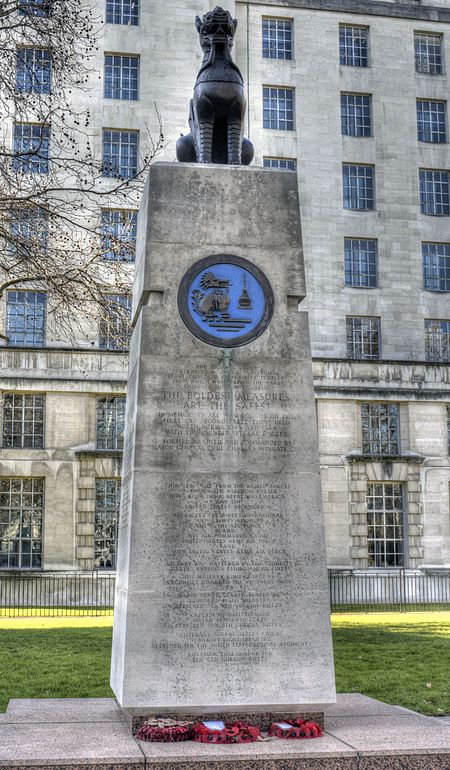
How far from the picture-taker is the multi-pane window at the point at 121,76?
133 ft

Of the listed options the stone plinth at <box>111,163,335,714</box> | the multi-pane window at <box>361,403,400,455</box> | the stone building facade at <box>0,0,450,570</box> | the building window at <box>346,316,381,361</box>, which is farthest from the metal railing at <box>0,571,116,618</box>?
the stone plinth at <box>111,163,335,714</box>

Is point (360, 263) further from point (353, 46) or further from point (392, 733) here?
point (392, 733)

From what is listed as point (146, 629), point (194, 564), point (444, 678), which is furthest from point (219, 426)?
point (444, 678)

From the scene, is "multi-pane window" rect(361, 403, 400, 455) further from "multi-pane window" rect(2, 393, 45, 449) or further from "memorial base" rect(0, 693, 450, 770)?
"memorial base" rect(0, 693, 450, 770)

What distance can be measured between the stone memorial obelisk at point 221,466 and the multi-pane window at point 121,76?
32839 millimetres

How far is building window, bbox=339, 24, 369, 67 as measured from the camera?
4362 cm

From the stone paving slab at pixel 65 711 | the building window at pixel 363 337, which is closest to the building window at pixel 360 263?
the building window at pixel 363 337

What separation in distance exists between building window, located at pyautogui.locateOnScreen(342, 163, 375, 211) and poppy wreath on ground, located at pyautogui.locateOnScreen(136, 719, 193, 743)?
1442 inches

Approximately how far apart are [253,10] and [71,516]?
23373 mm

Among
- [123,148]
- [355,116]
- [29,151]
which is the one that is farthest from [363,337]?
[29,151]

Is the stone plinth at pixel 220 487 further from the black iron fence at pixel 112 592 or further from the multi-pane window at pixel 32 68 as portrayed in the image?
the black iron fence at pixel 112 592

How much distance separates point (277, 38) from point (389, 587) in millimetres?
24137

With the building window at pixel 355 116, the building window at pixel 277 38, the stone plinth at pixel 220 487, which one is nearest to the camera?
the stone plinth at pixel 220 487

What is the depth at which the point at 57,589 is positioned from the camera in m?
35.3
